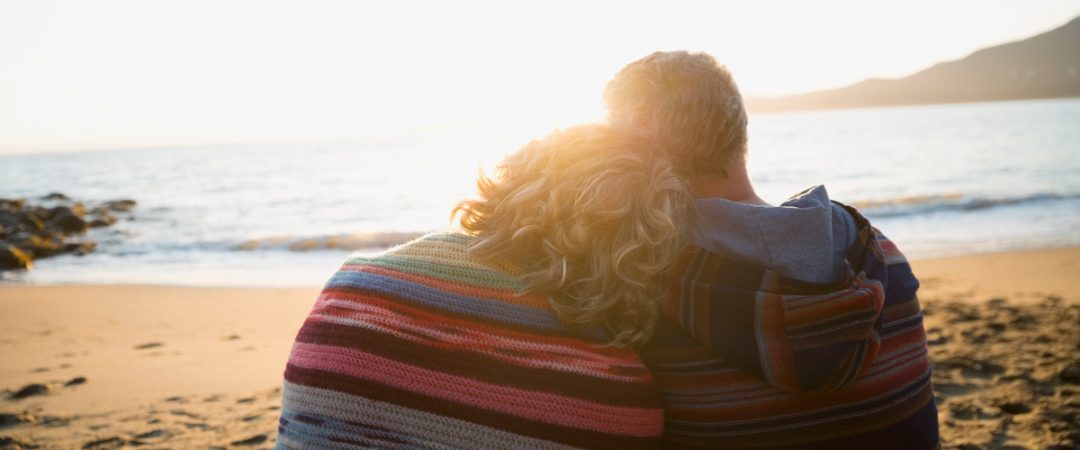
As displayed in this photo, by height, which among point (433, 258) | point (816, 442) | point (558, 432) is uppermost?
point (433, 258)

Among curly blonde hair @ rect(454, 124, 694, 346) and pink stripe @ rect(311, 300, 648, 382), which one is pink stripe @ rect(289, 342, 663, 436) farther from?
curly blonde hair @ rect(454, 124, 694, 346)

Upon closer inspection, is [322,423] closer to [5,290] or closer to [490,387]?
[490,387]

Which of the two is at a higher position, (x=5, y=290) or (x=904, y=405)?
→ (x=904, y=405)

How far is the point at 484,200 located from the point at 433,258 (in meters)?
0.24

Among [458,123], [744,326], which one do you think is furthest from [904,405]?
[458,123]

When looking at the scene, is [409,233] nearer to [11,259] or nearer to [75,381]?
[11,259]

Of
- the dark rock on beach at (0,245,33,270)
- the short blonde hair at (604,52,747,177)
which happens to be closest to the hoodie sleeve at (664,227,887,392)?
the short blonde hair at (604,52,747,177)

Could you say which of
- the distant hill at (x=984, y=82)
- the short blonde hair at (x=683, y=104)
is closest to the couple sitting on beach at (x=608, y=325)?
the short blonde hair at (x=683, y=104)

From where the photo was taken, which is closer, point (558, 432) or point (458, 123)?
point (558, 432)

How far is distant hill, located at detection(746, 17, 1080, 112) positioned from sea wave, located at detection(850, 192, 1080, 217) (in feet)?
313

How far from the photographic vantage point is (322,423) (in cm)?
167

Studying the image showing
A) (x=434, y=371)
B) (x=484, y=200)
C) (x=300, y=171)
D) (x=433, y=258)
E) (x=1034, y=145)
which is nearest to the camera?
(x=434, y=371)

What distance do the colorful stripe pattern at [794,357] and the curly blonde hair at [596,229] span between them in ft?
0.34

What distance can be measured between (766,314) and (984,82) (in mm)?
146158
